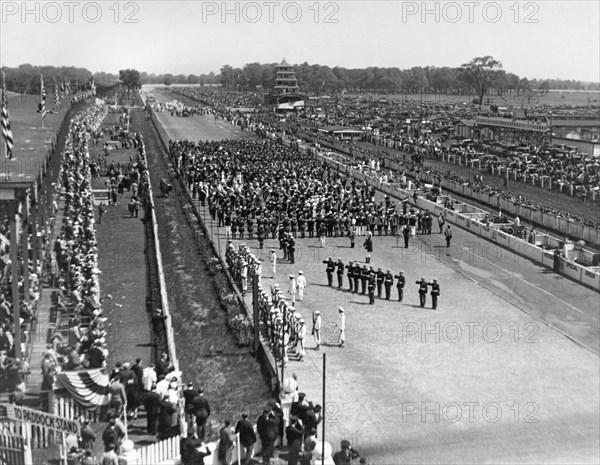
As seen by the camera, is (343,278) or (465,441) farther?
(343,278)

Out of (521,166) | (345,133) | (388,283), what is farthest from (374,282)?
(345,133)

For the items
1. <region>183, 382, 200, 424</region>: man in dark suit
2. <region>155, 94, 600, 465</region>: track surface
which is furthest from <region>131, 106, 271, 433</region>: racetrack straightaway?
<region>155, 94, 600, 465</region>: track surface

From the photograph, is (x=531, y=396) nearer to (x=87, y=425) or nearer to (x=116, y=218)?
(x=87, y=425)

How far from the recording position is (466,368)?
17172 millimetres

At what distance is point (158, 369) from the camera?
14789 mm

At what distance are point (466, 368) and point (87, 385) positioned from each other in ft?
26.5

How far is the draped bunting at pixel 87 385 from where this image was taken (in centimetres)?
1345

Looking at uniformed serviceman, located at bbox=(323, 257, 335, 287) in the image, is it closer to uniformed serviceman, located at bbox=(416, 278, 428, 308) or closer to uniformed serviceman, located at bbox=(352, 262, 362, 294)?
uniformed serviceman, located at bbox=(352, 262, 362, 294)

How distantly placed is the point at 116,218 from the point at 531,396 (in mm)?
24803

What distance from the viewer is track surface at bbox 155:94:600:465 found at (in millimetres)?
13695

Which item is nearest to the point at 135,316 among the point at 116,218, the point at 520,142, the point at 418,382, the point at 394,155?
the point at 418,382

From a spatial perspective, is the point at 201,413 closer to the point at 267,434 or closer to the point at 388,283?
the point at 267,434

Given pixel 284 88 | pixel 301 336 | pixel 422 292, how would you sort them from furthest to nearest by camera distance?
pixel 284 88 → pixel 422 292 → pixel 301 336

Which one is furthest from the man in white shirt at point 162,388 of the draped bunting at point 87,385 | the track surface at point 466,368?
the track surface at point 466,368
